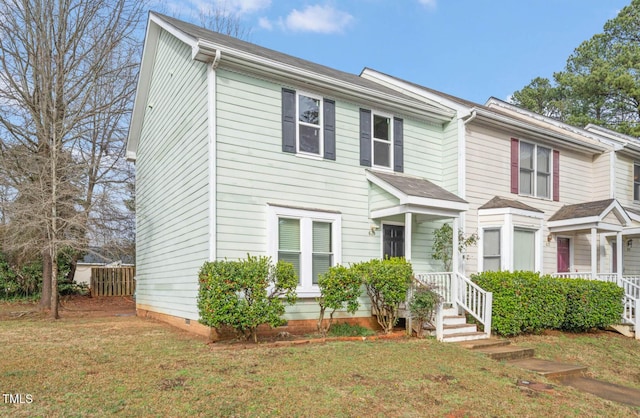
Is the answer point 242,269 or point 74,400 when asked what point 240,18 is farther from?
point 74,400

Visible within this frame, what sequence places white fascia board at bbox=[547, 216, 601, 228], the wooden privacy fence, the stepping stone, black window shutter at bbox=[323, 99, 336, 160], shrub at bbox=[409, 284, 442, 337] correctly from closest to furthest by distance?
the stepping stone → shrub at bbox=[409, 284, 442, 337] → black window shutter at bbox=[323, 99, 336, 160] → white fascia board at bbox=[547, 216, 601, 228] → the wooden privacy fence

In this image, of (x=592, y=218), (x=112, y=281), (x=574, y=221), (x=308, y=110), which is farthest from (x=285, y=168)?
(x=112, y=281)

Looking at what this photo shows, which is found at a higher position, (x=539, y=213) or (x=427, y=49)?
(x=427, y=49)

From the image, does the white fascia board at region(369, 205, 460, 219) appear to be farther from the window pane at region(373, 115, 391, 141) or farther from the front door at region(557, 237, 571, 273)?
the front door at region(557, 237, 571, 273)

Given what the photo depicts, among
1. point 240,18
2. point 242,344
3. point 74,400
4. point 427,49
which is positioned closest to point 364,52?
point 427,49

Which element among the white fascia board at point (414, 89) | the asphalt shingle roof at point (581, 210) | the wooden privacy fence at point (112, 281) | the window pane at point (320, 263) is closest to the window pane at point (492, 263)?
the asphalt shingle roof at point (581, 210)

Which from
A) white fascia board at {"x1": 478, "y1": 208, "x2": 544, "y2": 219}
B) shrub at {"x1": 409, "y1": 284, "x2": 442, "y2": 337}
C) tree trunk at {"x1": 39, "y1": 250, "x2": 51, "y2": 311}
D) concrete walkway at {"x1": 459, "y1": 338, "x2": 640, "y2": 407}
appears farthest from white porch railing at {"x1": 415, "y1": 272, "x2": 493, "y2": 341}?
tree trunk at {"x1": 39, "y1": 250, "x2": 51, "y2": 311}

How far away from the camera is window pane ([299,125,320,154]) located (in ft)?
32.4

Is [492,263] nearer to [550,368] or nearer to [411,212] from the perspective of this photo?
[411,212]

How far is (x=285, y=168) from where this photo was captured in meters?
9.49

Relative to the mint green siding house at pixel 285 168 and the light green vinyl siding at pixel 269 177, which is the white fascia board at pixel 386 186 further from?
the light green vinyl siding at pixel 269 177

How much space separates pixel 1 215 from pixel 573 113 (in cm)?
3141

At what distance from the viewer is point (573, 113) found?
29.9m

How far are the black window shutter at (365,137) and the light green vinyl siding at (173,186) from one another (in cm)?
368
